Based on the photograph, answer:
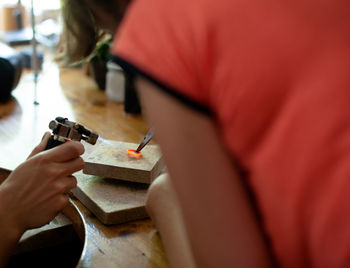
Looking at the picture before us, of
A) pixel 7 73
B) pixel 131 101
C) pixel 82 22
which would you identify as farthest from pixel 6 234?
pixel 7 73

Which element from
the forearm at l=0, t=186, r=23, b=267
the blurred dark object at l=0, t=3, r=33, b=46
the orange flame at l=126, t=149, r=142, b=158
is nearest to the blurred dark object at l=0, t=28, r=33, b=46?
the blurred dark object at l=0, t=3, r=33, b=46

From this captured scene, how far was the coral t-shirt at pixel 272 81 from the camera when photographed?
0.40 m

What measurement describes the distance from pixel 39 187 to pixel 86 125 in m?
0.45

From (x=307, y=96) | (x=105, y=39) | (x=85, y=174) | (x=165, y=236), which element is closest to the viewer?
(x=307, y=96)

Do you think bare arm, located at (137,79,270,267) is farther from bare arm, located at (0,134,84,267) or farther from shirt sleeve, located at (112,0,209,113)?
bare arm, located at (0,134,84,267)

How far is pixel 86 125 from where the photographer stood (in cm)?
117

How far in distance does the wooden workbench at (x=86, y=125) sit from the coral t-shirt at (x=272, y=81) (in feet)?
1.06

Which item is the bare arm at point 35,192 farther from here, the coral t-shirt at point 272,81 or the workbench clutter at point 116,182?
the coral t-shirt at point 272,81

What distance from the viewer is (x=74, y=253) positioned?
0.85m

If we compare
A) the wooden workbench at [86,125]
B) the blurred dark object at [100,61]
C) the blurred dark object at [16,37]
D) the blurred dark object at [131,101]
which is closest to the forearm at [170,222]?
the wooden workbench at [86,125]

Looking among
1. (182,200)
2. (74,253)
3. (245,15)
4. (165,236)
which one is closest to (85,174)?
(74,253)

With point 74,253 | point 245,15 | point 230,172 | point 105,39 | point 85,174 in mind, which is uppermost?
point 245,15

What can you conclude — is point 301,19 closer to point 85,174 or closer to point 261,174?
point 261,174

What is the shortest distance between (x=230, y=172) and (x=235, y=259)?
93 millimetres
